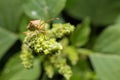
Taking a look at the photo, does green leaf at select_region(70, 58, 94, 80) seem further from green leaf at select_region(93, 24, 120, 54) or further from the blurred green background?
green leaf at select_region(93, 24, 120, 54)

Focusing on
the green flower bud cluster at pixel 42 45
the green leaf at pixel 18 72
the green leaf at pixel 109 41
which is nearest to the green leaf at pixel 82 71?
the green leaf at pixel 109 41

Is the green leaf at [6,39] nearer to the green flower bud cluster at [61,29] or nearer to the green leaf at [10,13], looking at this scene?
the green leaf at [10,13]

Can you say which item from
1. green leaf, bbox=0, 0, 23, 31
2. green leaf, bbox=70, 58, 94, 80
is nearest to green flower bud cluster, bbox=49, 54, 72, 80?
green leaf, bbox=70, 58, 94, 80

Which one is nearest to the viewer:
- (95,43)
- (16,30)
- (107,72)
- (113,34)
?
(107,72)

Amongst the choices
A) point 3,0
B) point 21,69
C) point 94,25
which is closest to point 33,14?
point 21,69

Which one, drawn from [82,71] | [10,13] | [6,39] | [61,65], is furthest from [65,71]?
[10,13]

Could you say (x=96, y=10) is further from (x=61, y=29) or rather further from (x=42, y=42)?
(x=42, y=42)

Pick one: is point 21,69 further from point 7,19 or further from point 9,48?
point 7,19
